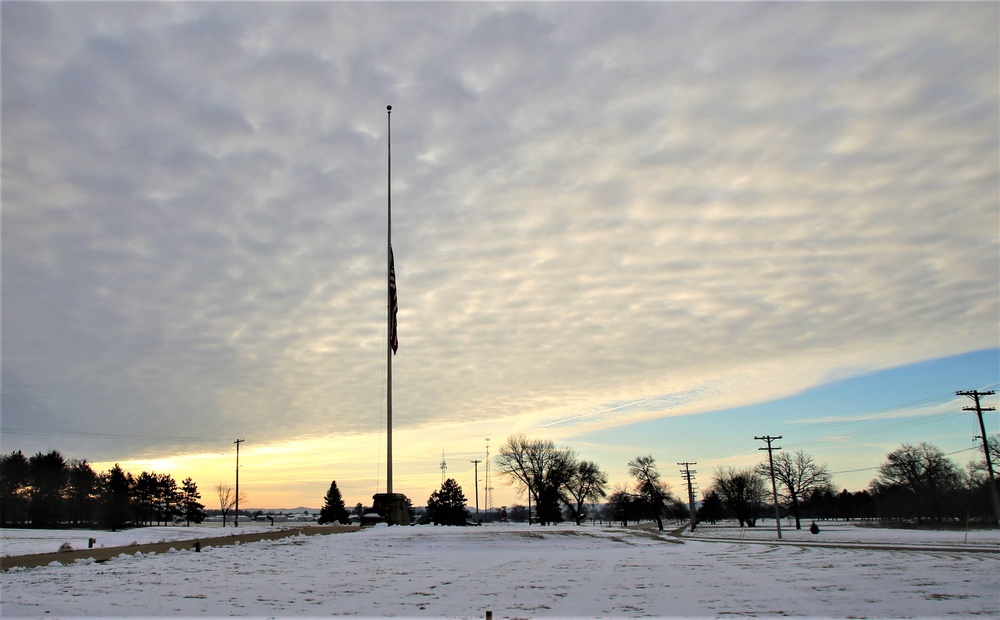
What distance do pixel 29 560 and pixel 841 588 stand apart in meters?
21.8

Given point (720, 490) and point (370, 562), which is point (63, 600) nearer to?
point (370, 562)

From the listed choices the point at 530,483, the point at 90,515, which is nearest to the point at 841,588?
the point at 530,483

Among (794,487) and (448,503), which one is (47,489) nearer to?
(448,503)

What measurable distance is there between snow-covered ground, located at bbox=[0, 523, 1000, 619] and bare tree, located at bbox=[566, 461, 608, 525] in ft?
233

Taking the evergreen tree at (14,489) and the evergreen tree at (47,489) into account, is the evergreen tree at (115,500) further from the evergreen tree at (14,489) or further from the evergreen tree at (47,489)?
the evergreen tree at (14,489)

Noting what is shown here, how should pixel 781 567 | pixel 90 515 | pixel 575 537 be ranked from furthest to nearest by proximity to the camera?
pixel 90 515, pixel 575 537, pixel 781 567

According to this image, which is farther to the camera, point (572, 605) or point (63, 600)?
point (572, 605)

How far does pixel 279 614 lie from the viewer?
11914mm

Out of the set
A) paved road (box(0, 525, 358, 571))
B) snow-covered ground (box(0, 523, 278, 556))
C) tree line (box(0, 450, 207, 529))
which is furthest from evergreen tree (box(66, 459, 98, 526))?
paved road (box(0, 525, 358, 571))

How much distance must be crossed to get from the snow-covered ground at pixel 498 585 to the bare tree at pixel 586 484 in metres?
71.0

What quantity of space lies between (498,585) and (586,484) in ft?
276

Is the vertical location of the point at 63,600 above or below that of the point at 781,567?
above

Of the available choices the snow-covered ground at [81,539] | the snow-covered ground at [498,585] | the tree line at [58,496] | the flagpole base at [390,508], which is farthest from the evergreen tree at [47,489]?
the snow-covered ground at [498,585]

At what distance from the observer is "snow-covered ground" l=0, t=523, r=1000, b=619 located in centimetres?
1236
